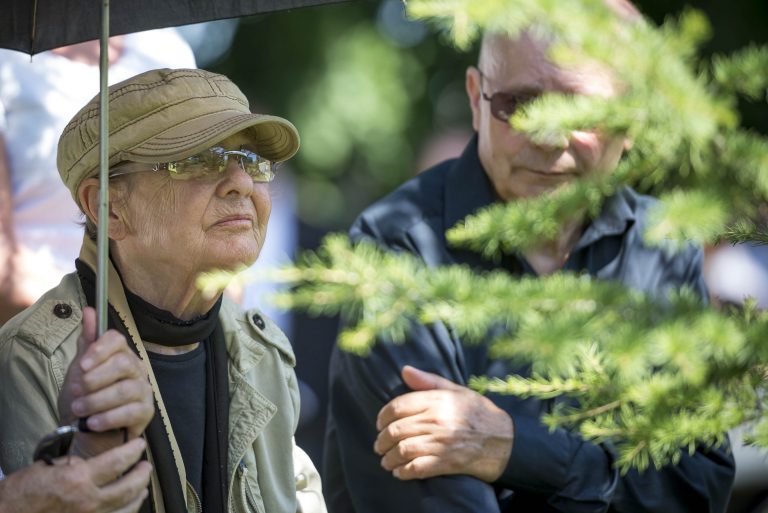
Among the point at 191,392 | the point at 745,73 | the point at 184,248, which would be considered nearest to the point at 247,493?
the point at 191,392

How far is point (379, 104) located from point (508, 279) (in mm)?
4271

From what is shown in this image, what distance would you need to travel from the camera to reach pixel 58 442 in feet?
6.76

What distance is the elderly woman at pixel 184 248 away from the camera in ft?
8.86

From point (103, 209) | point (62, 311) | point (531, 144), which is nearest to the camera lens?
point (103, 209)

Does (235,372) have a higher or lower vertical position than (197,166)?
lower

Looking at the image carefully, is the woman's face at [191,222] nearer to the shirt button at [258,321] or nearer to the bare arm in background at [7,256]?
the shirt button at [258,321]

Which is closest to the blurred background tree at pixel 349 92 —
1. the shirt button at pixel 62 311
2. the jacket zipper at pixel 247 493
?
the jacket zipper at pixel 247 493

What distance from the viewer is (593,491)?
3.11 meters

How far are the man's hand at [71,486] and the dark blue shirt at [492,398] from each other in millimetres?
1185

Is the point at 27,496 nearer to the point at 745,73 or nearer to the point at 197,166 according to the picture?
the point at 197,166

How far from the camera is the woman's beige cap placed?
2707mm

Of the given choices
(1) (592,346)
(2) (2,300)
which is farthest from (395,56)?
(1) (592,346)

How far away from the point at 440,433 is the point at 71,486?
1.22 metres

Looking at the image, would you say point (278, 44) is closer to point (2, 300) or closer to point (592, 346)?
point (2, 300)
